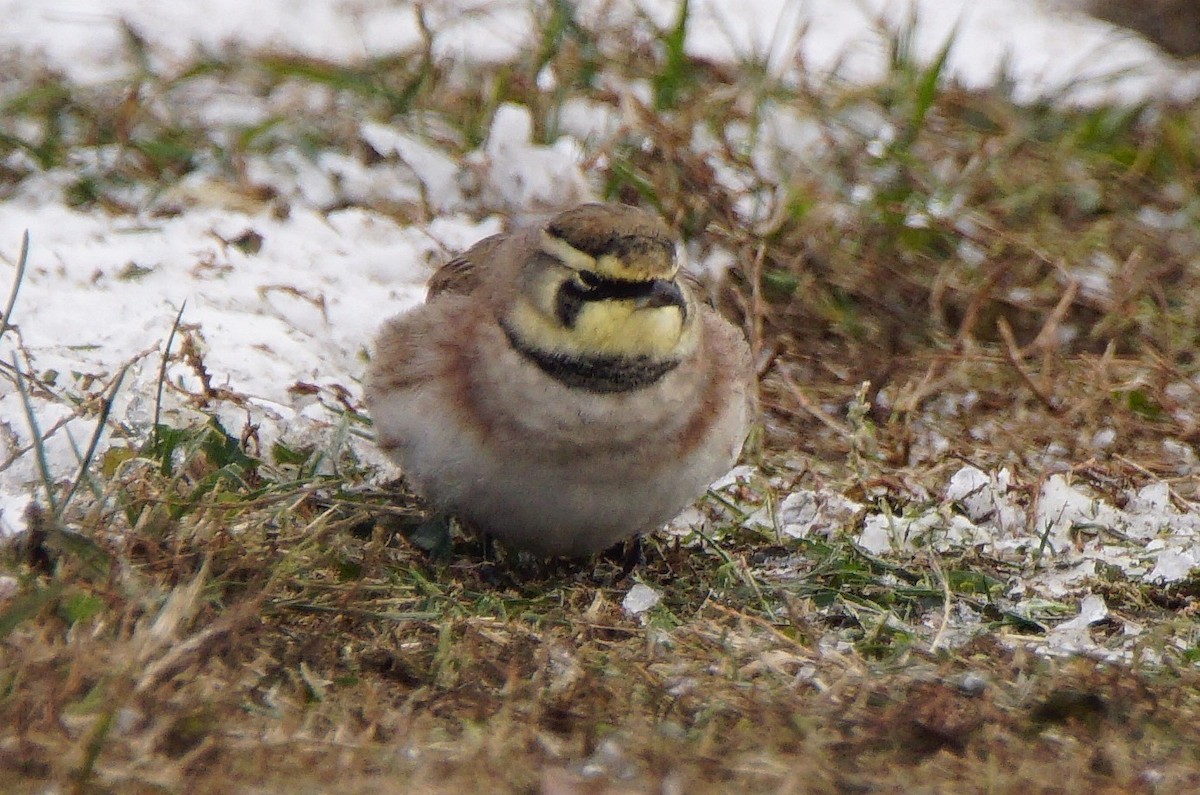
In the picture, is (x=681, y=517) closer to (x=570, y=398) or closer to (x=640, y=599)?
(x=640, y=599)

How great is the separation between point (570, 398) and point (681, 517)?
94 cm

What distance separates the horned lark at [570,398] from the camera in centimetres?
379

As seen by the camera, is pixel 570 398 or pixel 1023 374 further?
pixel 1023 374

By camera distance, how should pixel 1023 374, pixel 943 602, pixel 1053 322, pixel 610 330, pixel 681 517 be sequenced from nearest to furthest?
pixel 610 330 → pixel 943 602 → pixel 681 517 → pixel 1023 374 → pixel 1053 322

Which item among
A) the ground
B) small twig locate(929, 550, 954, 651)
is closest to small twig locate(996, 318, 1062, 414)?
the ground

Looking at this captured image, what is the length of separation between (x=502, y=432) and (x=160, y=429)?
93 cm

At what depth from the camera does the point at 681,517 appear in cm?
465

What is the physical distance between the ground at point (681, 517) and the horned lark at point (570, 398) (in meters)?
0.24

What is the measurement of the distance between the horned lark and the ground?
0.24 metres

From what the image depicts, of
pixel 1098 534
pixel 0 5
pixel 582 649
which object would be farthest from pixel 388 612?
pixel 0 5

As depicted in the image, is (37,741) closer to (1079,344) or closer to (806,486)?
(806,486)

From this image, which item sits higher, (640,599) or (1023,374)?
(1023,374)

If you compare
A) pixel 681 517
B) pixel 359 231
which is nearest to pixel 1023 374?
pixel 681 517

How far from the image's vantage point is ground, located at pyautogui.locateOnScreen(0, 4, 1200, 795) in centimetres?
288
